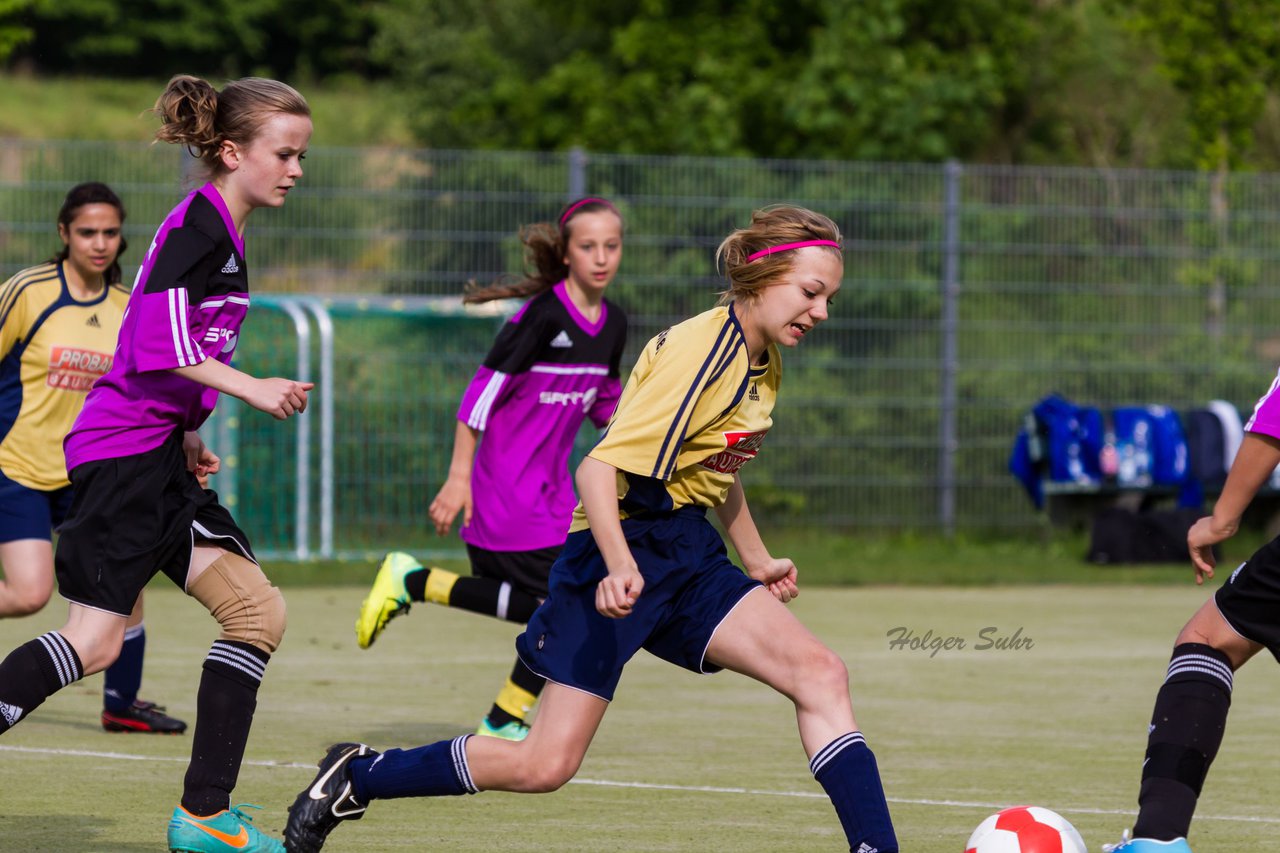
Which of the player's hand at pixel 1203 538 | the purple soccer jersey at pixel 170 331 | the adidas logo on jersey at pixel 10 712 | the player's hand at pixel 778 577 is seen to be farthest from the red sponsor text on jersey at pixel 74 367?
the player's hand at pixel 1203 538

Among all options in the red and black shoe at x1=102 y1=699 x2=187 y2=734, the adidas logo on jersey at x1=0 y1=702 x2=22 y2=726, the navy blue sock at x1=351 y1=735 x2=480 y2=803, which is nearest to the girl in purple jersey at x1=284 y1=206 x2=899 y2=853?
the navy blue sock at x1=351 y1=735 x2=480 y2=803

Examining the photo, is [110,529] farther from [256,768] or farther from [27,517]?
[27,517]

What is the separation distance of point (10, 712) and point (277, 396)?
3.43 feet

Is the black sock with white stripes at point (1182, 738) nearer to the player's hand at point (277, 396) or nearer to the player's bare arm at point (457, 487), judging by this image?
the player's hand at point (277, 396)

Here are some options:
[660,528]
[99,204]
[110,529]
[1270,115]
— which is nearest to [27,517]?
[99,204]

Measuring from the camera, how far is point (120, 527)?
4.75 metres

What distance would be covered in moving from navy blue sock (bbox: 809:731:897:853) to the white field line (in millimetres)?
1612

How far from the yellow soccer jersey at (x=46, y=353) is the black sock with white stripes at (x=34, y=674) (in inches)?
110

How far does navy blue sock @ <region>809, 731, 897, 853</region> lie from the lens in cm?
435

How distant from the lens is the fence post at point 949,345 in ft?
48.6

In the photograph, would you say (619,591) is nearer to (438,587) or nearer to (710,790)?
(710,790)

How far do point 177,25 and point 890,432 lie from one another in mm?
38059

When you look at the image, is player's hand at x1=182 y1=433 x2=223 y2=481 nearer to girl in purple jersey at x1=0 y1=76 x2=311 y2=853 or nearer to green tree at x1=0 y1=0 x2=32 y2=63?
girl in purple jersey at x1=0 y1=76 x2=311 y2=853

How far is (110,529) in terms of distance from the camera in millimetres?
4742
